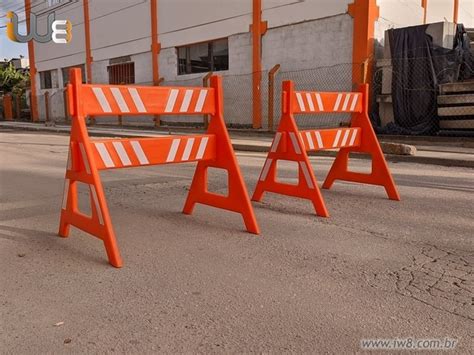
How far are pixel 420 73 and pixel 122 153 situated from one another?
11.4 m

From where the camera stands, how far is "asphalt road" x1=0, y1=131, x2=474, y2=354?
2.56 m

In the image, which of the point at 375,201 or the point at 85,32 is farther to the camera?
the point at 85,32

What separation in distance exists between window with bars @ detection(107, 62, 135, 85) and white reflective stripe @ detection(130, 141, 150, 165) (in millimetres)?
20741

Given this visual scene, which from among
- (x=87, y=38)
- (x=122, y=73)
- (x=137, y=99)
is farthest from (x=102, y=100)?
(x=87, y=38)

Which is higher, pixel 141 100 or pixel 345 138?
pixel 141 100

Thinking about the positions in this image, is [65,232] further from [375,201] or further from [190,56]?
[190,56]

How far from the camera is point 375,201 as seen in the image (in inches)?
230

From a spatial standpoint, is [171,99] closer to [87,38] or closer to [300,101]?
[300,101]

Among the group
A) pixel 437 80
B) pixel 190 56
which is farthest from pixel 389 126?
pixel 190 56

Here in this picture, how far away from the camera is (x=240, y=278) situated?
336cm

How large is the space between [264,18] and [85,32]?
14.0 metres

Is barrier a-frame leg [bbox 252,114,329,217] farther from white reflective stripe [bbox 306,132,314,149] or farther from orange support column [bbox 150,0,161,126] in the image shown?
orange support column [bbox 150,0,161,126]

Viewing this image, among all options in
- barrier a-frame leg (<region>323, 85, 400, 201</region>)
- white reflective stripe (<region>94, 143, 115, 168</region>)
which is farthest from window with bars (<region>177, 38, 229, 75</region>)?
white reflective stripe (<region>94, 143, 115, 168</region>)

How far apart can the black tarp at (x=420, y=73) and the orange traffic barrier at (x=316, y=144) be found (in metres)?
7.58
